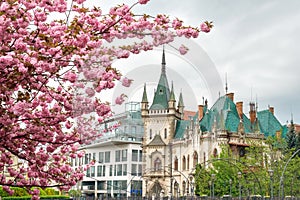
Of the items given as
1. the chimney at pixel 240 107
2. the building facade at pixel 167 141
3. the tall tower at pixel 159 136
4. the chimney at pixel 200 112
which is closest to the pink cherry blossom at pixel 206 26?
the building facade at pixel 167 141

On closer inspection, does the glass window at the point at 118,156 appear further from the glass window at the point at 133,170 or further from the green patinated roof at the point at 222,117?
the green patinated roof at the point at 222,117

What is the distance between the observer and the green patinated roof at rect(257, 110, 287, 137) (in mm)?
69075

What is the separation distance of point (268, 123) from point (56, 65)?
63848 mm

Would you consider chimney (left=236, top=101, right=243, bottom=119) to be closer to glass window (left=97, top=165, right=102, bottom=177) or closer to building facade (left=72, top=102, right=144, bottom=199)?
building facade (left=72, top=102, right=144, bottom=199)

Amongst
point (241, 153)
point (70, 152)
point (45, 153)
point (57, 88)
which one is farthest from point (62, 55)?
point (241, 153)

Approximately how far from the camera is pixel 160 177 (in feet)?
242

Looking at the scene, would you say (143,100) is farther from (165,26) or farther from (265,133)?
(165,26)

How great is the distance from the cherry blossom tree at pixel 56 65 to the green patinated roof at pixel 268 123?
197ft

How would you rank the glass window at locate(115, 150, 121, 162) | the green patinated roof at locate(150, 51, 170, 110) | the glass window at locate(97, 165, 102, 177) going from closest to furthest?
the green patinated roof at locate(150, 51, 170, 110), the glass window at locate(115, 150, 121, 162), the glass window at locate(97, 165, 102, 177)

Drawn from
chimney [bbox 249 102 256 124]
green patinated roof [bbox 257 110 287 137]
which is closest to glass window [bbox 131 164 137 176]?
chimney [bbox 249 102 256 124]

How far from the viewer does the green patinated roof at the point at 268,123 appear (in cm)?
6907

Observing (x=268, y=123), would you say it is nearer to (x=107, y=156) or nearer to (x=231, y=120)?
(x=231, y=120)

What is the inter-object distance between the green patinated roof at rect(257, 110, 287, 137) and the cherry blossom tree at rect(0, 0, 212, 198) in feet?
197

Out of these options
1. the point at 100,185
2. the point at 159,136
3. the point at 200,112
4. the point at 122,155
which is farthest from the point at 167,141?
the point at 100,185
